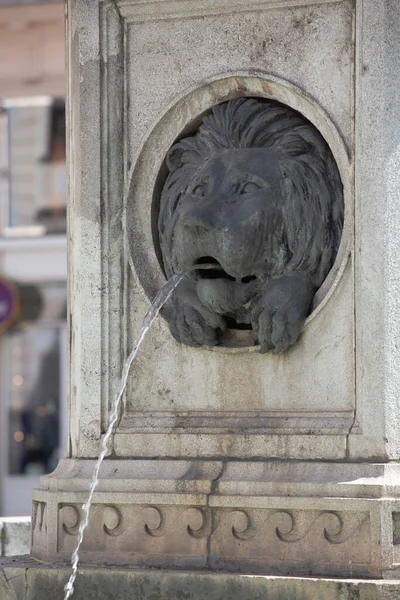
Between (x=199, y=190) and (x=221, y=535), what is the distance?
4.67 ft

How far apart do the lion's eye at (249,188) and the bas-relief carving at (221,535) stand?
1295 mm

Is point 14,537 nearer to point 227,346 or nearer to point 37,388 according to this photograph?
point 227,346

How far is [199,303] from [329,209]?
2.17 feet

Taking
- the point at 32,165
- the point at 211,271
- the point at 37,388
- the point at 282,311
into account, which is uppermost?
the point at 32,165

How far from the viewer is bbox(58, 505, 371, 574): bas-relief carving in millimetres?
6652

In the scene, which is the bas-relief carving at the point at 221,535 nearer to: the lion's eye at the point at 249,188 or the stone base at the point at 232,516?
the stone base at the point at 232,516

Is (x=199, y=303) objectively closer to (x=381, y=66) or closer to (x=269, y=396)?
(x=269, y=396)

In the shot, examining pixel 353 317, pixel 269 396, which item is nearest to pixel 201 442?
pixel 269 396

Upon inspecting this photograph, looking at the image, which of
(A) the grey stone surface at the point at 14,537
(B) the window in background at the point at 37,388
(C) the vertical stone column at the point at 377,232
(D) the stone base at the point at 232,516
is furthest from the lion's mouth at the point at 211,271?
(B) the window in background at the point at 37,388

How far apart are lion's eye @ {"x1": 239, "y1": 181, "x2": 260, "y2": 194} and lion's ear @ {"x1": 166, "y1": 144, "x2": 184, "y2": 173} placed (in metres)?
0.47

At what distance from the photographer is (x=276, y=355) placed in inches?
279

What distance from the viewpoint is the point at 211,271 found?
721 cm

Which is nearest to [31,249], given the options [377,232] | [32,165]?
[32,165]

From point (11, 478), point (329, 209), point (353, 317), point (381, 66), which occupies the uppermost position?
point (381, 66)
